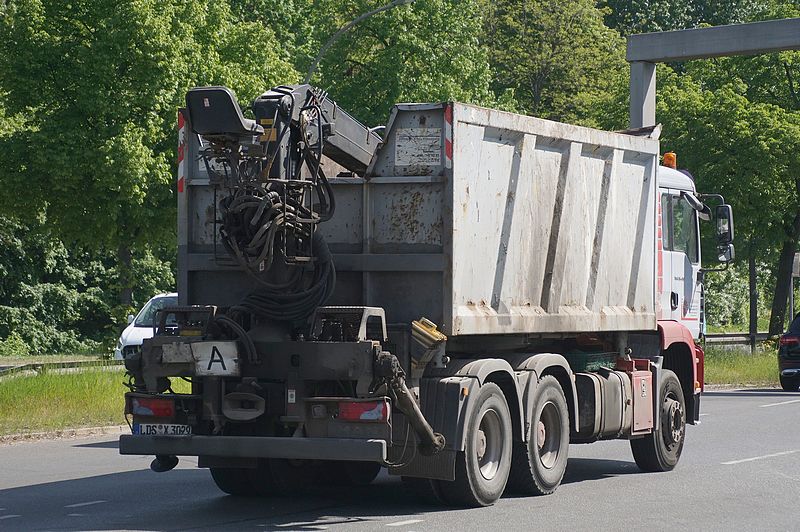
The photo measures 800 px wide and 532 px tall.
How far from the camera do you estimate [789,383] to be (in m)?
29.8

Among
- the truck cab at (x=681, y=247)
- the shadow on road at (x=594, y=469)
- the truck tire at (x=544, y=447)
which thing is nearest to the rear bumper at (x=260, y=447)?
the truck tire at (x=544, y=447)

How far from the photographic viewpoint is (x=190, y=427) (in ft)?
35.4

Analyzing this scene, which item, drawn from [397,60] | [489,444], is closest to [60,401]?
[489,444]

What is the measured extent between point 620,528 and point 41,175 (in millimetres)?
22784

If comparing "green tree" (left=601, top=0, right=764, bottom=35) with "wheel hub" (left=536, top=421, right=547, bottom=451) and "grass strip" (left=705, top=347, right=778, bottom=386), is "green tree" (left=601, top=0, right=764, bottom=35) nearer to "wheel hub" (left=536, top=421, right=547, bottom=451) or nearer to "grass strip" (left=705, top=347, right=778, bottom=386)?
Answer: "grass strip" (left=705, top=347, right=778, bottom=386)

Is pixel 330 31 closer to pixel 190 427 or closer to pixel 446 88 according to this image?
pixel 446 88

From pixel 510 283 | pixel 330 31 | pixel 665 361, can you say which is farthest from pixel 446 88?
pixel 510 283

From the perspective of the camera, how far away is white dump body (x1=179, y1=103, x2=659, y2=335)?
10930mm

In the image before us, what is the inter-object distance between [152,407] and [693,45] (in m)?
18.7

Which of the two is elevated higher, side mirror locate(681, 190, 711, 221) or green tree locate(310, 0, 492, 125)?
green tree locate(310, 0, 492, 125)

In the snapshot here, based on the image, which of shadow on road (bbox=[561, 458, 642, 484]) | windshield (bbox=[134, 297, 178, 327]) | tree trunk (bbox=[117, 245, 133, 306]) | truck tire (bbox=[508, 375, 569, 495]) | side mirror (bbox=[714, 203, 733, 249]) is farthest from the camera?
tree trunk (bbox=[117, 245, 133, 306])

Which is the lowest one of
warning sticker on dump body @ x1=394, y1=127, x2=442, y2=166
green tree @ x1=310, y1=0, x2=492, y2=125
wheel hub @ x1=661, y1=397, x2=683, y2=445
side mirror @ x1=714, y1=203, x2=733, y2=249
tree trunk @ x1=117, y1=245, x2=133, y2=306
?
wheel hub @ x1=661, y1=397, x2=683, y2=445

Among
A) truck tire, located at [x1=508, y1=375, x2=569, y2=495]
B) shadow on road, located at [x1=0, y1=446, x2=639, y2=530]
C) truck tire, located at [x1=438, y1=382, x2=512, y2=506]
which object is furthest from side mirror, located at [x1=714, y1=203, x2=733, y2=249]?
truck tire, located at [x1=438, y1=382, x2=512, y2=506]

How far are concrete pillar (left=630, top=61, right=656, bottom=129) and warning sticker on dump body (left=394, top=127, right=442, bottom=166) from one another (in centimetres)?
1753
